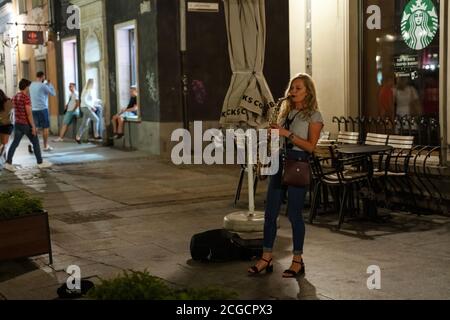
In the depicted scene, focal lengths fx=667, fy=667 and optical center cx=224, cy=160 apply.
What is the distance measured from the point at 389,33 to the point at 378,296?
5.30 meters

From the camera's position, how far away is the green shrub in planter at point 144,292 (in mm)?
3357

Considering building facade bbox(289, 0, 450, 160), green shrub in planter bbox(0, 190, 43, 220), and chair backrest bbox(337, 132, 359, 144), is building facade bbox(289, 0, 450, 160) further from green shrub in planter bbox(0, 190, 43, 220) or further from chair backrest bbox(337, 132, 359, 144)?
green shrub in planter bbox(0, 190, 43, 220)

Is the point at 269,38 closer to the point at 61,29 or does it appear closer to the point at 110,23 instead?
the point at 110,23

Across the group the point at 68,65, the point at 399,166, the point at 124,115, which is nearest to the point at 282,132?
the point at 399,166

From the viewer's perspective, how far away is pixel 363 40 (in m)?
9.55

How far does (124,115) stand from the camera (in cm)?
1695

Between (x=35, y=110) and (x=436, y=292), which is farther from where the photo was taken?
(x=35, y=110)

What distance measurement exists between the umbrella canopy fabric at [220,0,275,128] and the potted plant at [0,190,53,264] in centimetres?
240

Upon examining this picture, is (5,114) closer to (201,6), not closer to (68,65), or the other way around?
(201,6)

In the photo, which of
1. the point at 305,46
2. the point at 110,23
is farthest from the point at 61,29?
the point at 305,46

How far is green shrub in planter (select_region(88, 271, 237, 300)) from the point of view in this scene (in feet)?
11.0

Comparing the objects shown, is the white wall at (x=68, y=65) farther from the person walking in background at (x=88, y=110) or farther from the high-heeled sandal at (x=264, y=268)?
the high-heeled sandal at (x=264, y=268)

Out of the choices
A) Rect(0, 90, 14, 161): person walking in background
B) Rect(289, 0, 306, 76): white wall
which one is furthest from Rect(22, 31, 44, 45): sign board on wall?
Rect(289, 0, 306, 76): white wall

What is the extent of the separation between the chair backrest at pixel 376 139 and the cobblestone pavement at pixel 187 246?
0.95 meters
